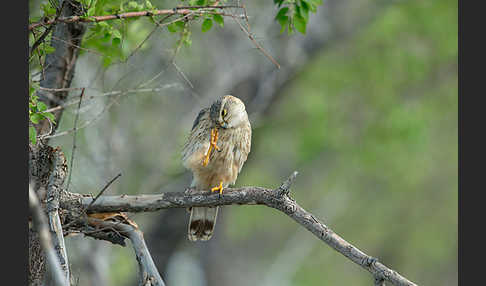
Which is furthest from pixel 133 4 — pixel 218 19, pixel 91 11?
pixel 218 19

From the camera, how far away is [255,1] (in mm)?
10562

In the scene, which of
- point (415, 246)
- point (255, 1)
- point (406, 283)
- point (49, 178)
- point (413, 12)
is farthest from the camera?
point (415, 246)

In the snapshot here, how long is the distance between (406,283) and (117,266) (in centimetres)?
1005

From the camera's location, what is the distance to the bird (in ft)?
16.7

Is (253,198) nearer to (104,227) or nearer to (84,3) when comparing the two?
(104,227)

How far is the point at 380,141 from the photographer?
12797 mm

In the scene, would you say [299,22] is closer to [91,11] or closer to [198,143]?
[198,143]

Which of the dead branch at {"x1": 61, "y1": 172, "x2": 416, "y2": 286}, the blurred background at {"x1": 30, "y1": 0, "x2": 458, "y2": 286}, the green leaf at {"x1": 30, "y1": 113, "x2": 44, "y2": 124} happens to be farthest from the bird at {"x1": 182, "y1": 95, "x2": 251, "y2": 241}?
the green leaf at {"x1": 30, "y1": 113, "x2": 44, "y2": 124}

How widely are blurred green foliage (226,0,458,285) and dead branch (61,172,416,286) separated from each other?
7.56 metres

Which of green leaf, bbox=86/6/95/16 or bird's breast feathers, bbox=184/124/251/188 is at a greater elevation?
A: green leaf, bbox=86/6/95/16

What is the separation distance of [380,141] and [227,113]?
26.8ft

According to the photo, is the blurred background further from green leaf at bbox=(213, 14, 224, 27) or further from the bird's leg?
green leaf at bbox=(213, 14, 224, 27)

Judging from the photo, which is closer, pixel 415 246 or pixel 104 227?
pixel 104 227

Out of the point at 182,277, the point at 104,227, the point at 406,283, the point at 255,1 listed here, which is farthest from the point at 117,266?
the point at 406,283
